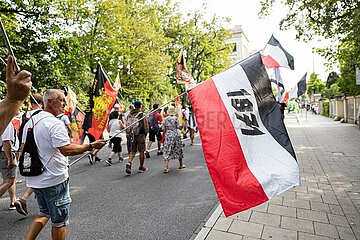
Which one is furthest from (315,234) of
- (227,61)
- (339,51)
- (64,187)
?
(227,61)

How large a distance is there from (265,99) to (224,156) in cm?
85

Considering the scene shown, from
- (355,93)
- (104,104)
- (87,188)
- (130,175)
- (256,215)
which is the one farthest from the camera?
(355,93)

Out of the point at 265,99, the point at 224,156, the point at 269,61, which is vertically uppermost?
the point at 269,61

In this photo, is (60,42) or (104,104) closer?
(104,104)

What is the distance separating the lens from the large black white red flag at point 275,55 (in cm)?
518

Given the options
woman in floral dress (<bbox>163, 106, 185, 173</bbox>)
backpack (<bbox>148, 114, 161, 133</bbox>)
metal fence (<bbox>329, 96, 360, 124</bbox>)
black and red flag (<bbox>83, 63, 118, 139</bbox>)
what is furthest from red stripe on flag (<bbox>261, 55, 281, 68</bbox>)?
metal fence (<bbox>329, 96, 360, 124</bbox>)

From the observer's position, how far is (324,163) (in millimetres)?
7375

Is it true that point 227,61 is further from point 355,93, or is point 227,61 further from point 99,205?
point 99,205

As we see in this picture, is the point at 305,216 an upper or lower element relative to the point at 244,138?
lower

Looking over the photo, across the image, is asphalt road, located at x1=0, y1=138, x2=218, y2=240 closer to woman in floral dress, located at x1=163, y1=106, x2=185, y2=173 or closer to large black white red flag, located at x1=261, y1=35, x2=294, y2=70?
woman in floral dress, located at x1=163, y1=106, x2=185, y2=173

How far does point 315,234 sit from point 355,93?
18601mm

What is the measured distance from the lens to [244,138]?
2.83 metres

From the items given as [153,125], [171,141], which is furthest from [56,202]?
[153,125]

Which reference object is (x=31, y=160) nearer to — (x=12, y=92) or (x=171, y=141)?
(x=12, y=92)
